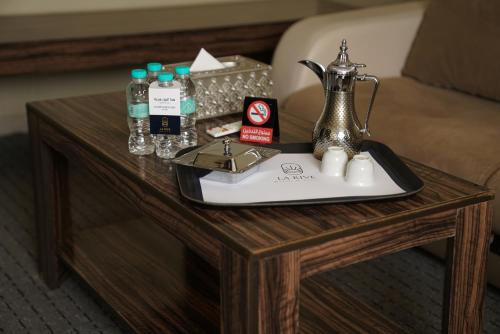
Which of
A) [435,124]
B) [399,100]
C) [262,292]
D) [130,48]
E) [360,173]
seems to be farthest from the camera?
[130,48]

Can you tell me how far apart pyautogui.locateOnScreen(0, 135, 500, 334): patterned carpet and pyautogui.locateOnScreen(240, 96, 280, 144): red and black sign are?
513 mm

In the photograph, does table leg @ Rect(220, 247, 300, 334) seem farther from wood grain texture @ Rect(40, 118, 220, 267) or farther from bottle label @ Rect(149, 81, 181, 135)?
bottle label @ Rect(149, 81, 181, 135)

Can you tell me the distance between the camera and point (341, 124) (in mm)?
1353

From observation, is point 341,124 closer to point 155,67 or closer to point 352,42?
point 155,67

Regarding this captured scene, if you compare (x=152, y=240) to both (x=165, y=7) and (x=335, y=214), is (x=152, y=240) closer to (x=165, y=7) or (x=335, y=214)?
(x=335, y=214)

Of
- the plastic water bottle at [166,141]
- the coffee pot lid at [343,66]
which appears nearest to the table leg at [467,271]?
the coffee pot lid at [343,66]

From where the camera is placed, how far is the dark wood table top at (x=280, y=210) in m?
1.08

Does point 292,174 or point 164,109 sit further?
point 164,109

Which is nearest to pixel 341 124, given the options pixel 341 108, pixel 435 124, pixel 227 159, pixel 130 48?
pixel 341 108

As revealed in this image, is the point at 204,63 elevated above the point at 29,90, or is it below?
above

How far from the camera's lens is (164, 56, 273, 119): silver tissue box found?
1697 mm

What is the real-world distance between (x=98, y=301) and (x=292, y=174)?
674mm

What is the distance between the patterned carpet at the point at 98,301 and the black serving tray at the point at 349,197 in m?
0.43

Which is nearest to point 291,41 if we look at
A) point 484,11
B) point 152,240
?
point 484,11
